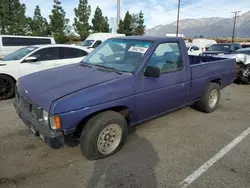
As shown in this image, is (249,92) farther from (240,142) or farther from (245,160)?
(245,160)

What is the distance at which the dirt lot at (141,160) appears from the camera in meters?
2.76

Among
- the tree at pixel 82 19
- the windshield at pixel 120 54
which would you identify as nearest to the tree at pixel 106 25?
the tree at pixel 82 19

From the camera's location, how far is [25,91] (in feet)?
10.6

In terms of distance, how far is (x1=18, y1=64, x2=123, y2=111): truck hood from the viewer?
2.84 meters

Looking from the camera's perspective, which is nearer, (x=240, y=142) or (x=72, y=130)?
(x=72, y=130)

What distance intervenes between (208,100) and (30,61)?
5.17 meters

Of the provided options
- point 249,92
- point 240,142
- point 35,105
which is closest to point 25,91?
point 35,105

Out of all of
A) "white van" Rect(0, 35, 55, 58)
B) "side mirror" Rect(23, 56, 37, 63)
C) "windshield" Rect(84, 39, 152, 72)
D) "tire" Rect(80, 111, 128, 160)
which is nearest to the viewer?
"tire" Rect(80, 111, 128, 160)

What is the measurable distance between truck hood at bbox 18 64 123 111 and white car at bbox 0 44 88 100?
295cm

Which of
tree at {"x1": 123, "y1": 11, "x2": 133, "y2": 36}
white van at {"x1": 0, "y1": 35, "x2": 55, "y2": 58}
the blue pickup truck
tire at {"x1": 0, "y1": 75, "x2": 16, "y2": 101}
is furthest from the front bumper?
tree at {"x1": 123, "y1": 11, "x2": 133, "y2": 36}

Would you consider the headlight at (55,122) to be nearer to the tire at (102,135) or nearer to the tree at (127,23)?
the tire at (102,135)

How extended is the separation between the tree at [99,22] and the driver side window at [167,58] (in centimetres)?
3382

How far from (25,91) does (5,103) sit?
3100 mm

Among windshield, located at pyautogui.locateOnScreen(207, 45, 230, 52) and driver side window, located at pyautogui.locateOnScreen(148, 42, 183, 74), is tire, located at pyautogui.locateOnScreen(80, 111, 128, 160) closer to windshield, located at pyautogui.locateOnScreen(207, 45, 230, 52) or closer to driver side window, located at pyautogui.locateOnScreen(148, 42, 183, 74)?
driver side window, located at pyautogui.locateOnScreen(148, 42, 183, 74)
